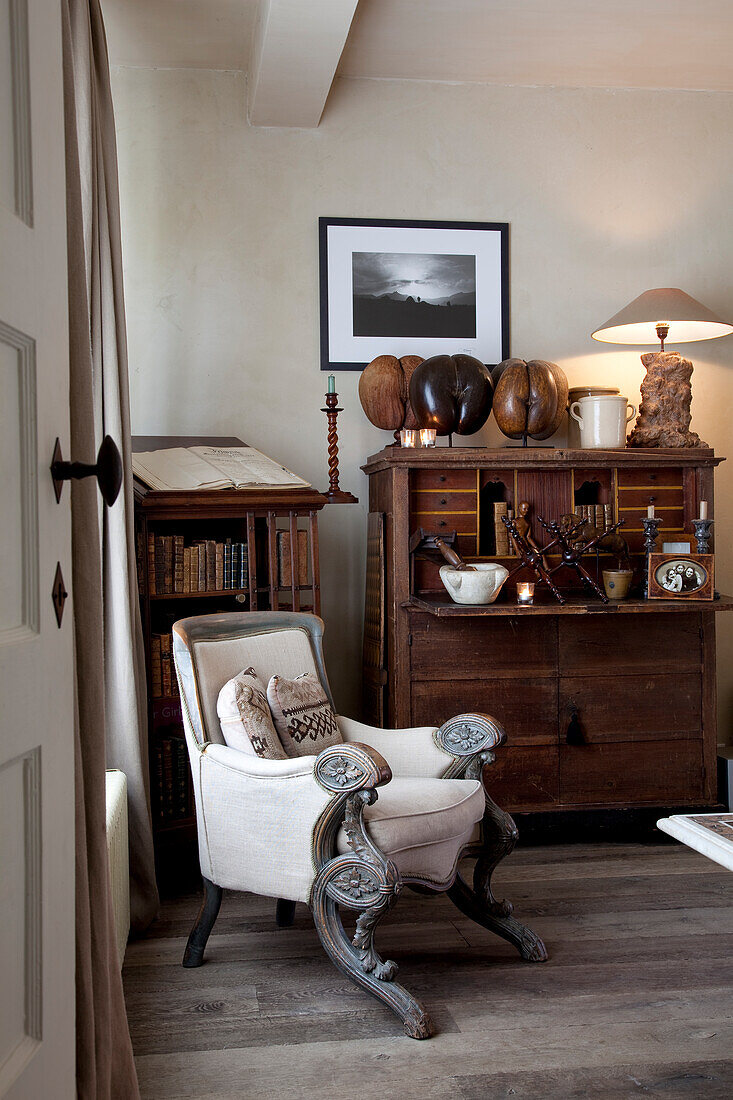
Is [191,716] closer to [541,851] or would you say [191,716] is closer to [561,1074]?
[561,1074]

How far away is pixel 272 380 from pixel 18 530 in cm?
303

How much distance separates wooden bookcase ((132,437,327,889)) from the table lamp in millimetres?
1468

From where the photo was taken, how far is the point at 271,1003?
2.46m

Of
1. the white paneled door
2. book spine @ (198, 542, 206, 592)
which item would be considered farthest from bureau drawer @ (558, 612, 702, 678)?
the white paneled door

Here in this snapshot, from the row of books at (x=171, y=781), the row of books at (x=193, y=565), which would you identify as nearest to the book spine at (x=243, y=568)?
the row of books at (x=193, y=565)

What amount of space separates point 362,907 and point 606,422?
2.24 metres

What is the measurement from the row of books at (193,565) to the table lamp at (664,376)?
5.74 ft

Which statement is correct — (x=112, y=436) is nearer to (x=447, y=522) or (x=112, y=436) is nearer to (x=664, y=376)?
(x=447, y=522)

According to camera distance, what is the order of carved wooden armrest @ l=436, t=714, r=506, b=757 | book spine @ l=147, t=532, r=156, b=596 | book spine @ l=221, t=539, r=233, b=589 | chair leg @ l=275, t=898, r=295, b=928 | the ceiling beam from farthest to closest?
1. book spine @ l=221, t=539, r=233, b=589
2. book spine @ l=147, t=532, r=156, b=596
3. the ceiling beam
4. chair leg @ l=275, t=898, r=295, b=928
5. carved wooden armrest @ l=436, t=714, r=506, b=757

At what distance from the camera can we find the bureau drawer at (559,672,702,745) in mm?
3650

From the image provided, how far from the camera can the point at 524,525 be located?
146 inches

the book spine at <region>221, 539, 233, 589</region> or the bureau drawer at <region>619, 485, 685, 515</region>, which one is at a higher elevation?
the bureau drawer at <region>619, 485, 685, 515</region>

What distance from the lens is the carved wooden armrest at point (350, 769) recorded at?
2.34 m

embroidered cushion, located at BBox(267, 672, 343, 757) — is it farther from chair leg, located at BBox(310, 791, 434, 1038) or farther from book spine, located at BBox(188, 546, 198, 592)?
book spine, located at BBox(188, 546, 198, 592)
